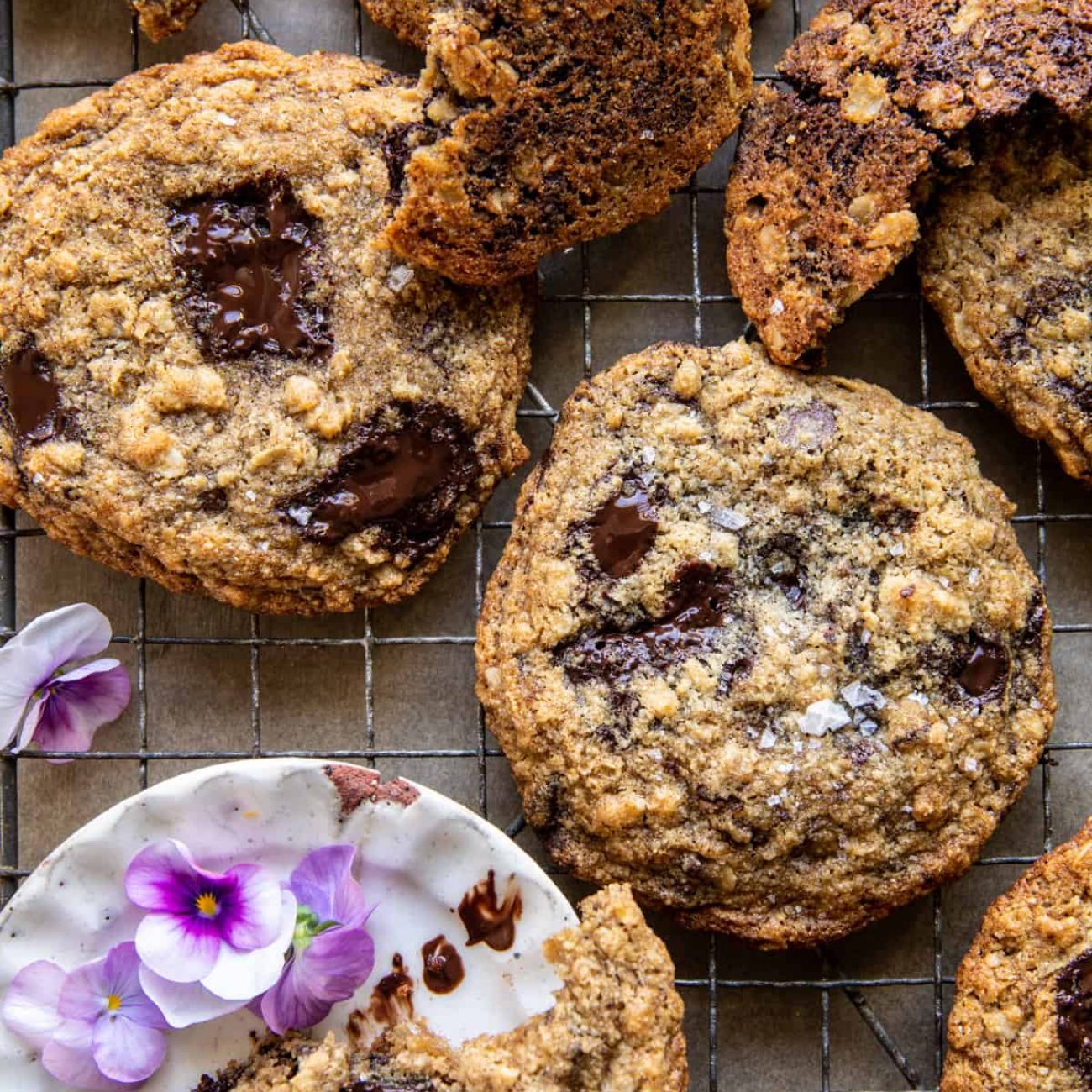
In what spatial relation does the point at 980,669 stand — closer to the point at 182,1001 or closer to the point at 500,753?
Answer: the point at 500,753

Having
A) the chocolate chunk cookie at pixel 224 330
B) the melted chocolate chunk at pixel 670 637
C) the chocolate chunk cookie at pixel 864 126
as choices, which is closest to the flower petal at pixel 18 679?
the chocolate chunk cookie at pixel 224 330

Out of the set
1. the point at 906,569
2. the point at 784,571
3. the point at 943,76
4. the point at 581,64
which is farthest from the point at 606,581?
the point at 943,76

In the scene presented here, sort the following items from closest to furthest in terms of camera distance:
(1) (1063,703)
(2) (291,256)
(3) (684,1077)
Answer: (3) (684,1077)
(2) (291,256)
(1) (1063,703)

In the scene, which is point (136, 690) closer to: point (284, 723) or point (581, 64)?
point (284, 723)

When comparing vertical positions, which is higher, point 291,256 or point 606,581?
point 291,256

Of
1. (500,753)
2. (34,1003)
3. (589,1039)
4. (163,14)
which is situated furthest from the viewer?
(500,753)

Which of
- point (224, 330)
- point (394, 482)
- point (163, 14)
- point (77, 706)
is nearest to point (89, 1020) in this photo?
point (77, 706)
